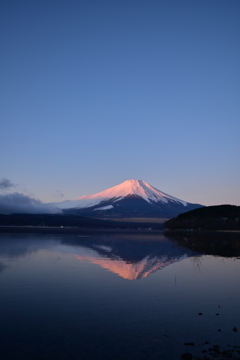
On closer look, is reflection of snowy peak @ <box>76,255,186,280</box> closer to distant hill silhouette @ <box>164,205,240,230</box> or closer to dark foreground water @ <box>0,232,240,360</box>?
dark foreground water @ <box>0,232,240,360</box>

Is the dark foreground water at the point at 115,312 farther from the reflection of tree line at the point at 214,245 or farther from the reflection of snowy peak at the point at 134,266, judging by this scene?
the reflection of tree line at the point at 214,245

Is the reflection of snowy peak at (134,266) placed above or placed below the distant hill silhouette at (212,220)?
below

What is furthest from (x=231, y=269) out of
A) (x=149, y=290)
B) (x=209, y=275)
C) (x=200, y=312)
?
(x=200, y=312)

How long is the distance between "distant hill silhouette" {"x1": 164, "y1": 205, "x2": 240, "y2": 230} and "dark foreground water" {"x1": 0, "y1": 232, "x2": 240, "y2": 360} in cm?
10537

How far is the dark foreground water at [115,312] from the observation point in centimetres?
828

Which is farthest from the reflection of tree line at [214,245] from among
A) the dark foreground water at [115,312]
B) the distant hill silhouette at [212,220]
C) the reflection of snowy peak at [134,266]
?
the distant hill silhouette at [212,220]

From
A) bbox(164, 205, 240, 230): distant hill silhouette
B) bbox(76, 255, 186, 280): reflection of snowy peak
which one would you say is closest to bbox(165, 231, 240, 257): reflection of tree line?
bbox(76, 255, 186, 280): reflection of snowy peak

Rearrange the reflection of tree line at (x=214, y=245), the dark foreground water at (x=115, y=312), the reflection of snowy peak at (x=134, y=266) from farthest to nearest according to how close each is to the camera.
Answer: the reflection of tree line at (x=214, y=245), the reflection of snowy peak at (x=134, y=266), the dark foreground water at (x=115, y=312)

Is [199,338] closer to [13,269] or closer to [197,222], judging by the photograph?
[13,269]

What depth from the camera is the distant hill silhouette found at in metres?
121

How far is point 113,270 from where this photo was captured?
20203 mm

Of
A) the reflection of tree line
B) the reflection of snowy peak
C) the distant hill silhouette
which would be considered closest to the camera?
the reflection of snowy peak

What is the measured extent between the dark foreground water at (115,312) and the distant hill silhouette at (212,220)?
105372 millimetres

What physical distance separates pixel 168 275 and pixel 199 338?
32.7ft
